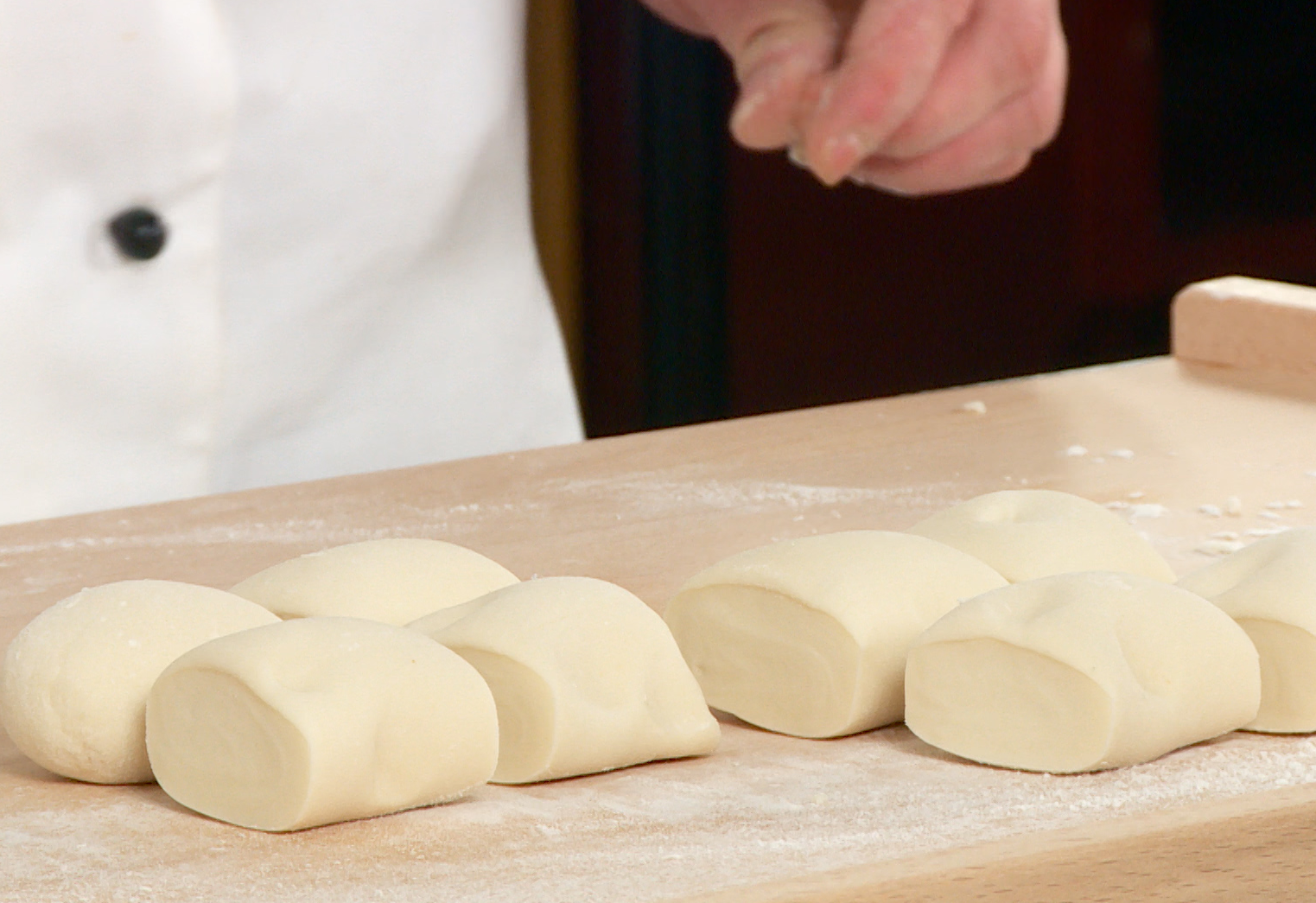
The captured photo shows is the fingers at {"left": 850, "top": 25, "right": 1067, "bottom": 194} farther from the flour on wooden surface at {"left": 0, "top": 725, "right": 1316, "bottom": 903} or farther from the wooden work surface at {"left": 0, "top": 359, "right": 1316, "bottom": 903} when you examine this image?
the flour on wooden surface at {"left": 0, "top": 725, "right": 1316, "bottom": 903}

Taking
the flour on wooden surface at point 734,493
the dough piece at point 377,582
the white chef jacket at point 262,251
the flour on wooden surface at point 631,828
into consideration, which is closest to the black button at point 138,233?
the white chef jacket at point 262,251

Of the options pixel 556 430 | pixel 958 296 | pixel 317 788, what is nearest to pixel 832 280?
pixel 958 296

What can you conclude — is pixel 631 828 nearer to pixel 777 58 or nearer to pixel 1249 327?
pixel 777 58

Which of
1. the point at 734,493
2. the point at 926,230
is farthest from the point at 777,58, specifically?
the point at 926,230

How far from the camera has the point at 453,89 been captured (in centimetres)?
152

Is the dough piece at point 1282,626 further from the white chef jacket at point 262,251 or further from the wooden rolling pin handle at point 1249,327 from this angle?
the white chef jacket at point 262,251

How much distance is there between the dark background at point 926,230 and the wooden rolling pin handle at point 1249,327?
1.14m

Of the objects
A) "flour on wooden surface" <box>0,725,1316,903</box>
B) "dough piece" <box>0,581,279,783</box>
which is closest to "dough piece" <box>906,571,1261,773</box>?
"flour on wooden surface" <box>0,725,1316,903</box>

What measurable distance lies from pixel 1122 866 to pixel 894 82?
2.58ft

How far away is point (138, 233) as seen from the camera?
133cm

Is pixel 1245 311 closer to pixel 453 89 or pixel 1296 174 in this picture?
pixel 453 89

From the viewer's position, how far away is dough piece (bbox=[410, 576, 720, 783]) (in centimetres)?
81

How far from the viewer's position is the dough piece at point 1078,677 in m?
0.80

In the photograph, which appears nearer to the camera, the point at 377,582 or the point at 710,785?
the point at 710,785
